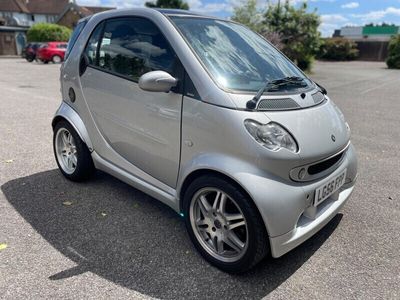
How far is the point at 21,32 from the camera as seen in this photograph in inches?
1495

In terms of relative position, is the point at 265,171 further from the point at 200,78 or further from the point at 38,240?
the point at 38,240

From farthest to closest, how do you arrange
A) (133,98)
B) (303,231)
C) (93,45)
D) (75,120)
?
(75,120)
(93,45)
(133,98)
(303,231)

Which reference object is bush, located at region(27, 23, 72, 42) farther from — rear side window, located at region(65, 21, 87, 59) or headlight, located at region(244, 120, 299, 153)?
headlight, located at region(244, 120, 299, 153)

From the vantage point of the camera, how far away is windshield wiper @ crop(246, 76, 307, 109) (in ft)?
7.36

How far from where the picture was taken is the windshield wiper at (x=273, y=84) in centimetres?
224

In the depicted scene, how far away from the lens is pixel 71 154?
12.5 feet

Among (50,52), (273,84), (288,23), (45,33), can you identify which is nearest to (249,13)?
(288,23)

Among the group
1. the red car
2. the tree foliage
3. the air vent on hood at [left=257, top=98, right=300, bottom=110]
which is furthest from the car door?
the red car

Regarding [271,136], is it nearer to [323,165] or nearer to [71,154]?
[323,165]

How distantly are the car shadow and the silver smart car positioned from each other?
→ 18cm

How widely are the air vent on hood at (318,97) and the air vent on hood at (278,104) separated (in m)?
0.34

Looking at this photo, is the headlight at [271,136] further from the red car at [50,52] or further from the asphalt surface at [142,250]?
the red car at [50,52]

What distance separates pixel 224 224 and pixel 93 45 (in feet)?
7.15

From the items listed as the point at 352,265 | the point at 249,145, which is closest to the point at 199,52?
the point at 249,145
